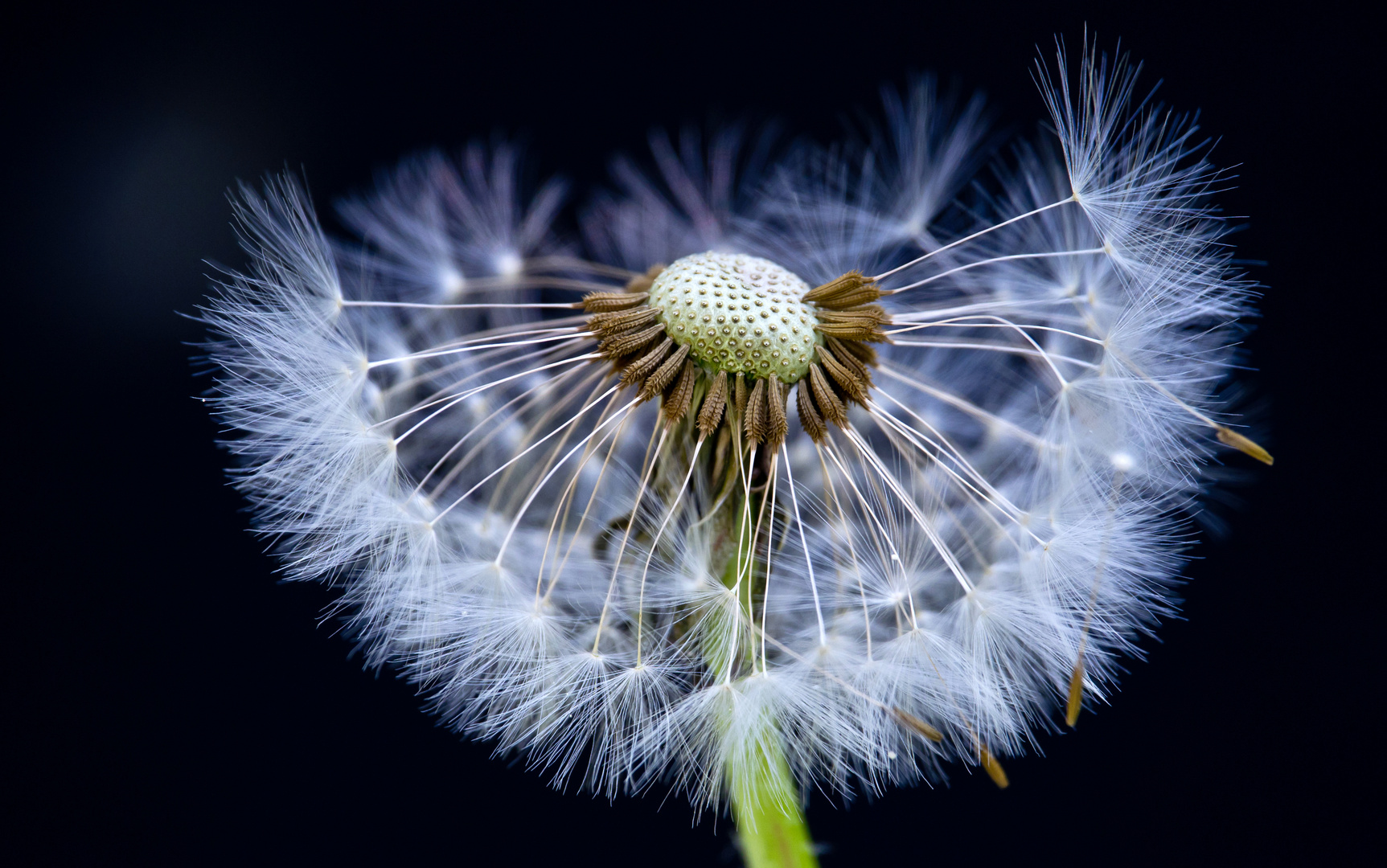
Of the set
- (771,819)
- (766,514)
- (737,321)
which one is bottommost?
(771,819)

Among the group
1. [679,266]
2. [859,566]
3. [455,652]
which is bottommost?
[455,652]

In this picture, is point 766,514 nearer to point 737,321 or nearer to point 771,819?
point 737,321

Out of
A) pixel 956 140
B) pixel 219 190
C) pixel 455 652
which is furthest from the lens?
pixel 219 190

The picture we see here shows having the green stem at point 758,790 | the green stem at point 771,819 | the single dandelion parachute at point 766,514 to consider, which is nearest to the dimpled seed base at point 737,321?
the single dandelion parachute at point 766,514

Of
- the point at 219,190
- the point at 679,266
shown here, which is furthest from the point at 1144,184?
the point at 219,190

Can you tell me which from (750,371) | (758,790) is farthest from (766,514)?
(758,790)

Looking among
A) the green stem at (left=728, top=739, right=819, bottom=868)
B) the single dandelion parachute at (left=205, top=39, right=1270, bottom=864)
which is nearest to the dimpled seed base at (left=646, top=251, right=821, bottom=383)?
the single dandelion parachute at (left=205, top=39, right=1270, bottom=864)

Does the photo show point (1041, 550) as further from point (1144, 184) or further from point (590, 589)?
point (590, 589)

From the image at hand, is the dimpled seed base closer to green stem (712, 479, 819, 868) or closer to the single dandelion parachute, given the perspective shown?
the single dandelion parachute
